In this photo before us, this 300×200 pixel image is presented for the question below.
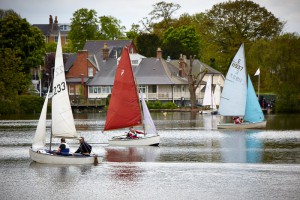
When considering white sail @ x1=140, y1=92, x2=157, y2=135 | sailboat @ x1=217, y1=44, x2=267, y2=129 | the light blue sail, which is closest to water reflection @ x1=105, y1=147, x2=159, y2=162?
white sail @ x1=140, y1=92, x2=157, y2=135

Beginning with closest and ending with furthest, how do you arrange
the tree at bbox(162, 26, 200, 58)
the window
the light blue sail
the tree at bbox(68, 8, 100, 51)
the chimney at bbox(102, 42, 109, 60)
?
1. the light blue sail
2. the window
3. the chimney at bbox(102, 42, 109, 60)
4. the tree at bbox(162, 26, 200, 58)
5. the tree at bbox(68, 8, 100, 51)

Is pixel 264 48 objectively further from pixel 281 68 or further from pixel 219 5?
pixel 219 5

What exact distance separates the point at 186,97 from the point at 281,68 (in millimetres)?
26912

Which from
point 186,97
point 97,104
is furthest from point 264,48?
point 97,104

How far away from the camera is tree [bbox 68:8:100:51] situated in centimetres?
16362

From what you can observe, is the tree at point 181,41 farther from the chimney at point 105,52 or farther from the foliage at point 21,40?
the foliage at point 21,40

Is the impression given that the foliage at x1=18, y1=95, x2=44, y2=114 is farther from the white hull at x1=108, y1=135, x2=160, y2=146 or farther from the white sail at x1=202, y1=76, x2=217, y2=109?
the white hull at x1=108, y1=135, x2=160, y2=146

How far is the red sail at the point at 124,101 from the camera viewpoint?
54.3m

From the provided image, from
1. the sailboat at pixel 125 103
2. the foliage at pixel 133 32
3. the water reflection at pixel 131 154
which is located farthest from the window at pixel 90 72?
the water reflection at pixel 131 154

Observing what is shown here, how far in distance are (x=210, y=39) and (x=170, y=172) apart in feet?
325

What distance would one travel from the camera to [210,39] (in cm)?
13662

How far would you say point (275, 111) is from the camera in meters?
106

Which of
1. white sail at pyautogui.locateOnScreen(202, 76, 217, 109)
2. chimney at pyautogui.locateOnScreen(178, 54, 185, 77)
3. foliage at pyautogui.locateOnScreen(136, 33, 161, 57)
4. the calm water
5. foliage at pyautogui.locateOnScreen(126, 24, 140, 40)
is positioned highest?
foliage at pyautogui.locateOnScreen(126, 24, 140, 40)

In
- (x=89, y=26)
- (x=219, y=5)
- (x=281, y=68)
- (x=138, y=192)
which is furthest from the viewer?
(x=89, y=26)
